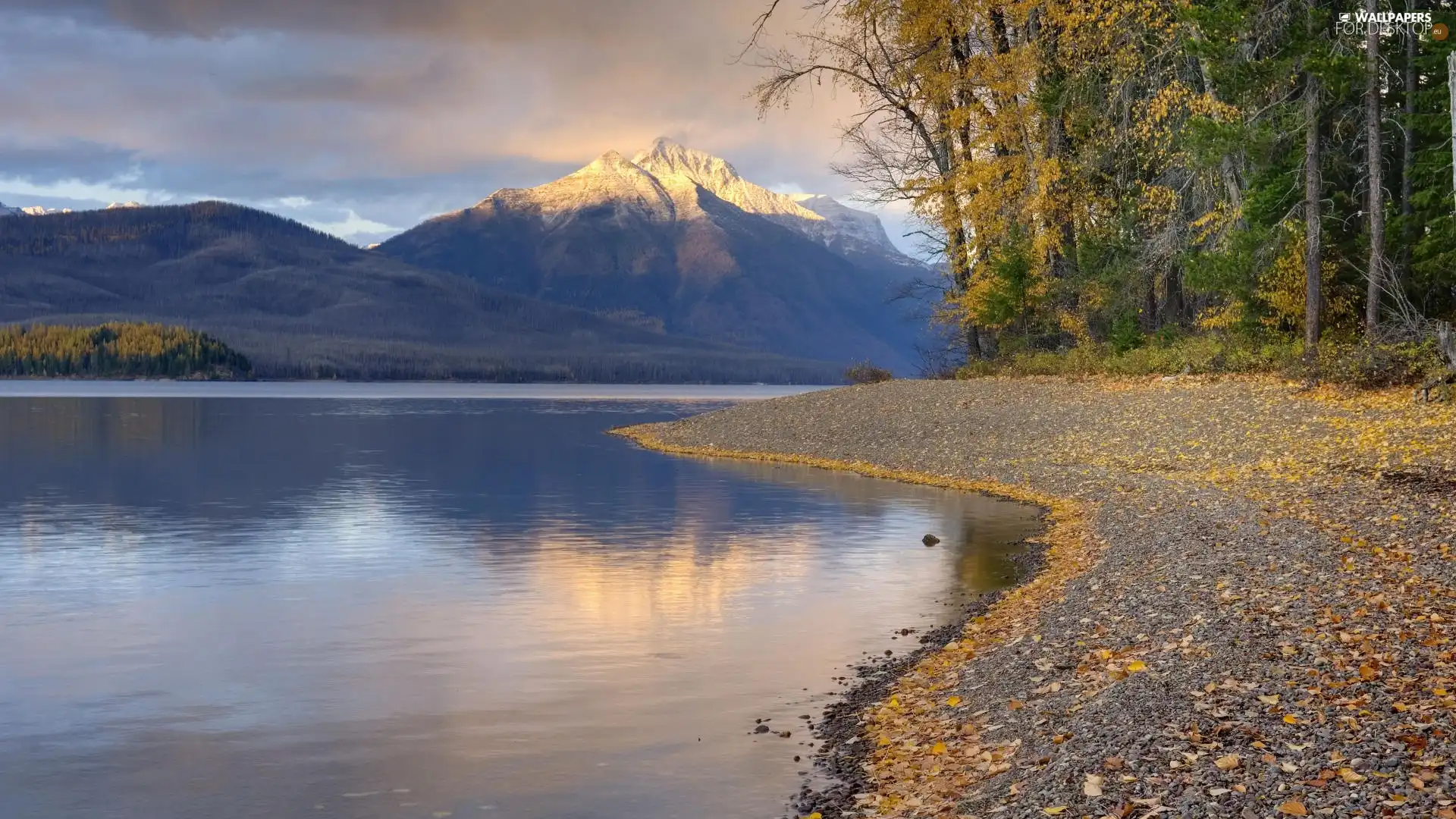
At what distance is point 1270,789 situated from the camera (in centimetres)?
805

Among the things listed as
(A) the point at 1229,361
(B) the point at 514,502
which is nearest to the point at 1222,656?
(B) the point at 514,502

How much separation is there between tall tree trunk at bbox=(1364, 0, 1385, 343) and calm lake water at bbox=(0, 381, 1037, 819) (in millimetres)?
11497

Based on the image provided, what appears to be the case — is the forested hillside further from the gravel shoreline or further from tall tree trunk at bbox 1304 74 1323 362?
the gravel shoreline

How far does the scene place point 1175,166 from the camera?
41.9 metres

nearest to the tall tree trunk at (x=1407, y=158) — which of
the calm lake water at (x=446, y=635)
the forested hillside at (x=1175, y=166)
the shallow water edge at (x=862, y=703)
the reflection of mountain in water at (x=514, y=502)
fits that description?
the forested hillside at (x=1175, y=166)

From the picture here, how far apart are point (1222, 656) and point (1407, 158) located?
90.1 ft

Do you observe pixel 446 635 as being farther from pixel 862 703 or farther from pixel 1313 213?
pixel 1313 213

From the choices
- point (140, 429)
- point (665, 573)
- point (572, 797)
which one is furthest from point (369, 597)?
point (140, 429)

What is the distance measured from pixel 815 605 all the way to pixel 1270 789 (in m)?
10.9

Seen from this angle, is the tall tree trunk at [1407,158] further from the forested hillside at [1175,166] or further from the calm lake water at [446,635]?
the calm lake water at [446,635]

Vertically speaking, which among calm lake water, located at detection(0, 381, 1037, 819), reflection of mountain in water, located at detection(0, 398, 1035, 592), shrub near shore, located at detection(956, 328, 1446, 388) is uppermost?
shrub near shore, located at detection(956, 328, 1446, 388)

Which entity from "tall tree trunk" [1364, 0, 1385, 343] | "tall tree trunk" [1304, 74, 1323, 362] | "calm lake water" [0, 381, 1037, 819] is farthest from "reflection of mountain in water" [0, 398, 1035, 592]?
"tall tree trunk" [1364, 0, 1385, 343]

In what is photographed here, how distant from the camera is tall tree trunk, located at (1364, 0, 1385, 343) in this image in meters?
31.1

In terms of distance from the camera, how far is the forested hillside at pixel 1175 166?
109 ft
